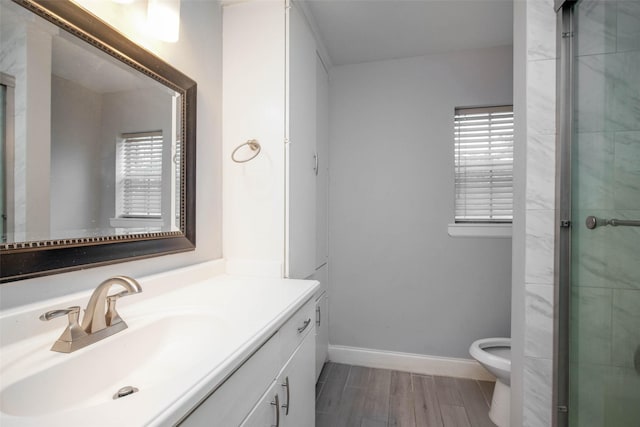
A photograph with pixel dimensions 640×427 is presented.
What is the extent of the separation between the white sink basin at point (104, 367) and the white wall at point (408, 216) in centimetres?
162

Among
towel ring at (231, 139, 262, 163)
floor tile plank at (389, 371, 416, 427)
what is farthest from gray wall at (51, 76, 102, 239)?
floor tile plank at (389, 371, 416, 427)

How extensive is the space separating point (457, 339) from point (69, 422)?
2276 millimetres

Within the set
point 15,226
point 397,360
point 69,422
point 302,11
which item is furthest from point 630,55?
point 397,360

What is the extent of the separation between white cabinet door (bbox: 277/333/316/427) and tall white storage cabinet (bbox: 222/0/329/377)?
41cm

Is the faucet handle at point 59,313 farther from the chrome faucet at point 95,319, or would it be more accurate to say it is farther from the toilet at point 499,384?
the toilet at point 499,384

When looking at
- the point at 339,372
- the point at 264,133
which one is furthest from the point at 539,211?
the point at 339,372

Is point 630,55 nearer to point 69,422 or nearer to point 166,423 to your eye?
point 166,423

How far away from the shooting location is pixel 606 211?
1062 millimetres

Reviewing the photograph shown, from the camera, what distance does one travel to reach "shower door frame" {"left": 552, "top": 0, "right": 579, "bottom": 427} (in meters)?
1.18

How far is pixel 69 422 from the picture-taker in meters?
0.45

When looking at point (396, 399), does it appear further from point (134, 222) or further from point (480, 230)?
point (134, 222)

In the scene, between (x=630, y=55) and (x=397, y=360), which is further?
(x=397, y=360)

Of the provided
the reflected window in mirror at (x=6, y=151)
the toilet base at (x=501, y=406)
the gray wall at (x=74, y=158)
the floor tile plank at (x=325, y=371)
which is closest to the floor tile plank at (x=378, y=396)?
the floor tile plank at (x=325, y=371)

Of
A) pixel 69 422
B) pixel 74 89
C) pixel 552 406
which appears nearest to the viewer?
pixel 69 422
